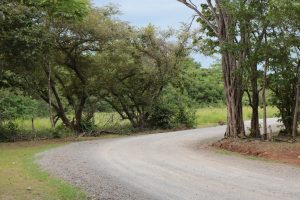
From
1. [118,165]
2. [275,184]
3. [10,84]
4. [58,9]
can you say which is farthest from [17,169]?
[10,84]

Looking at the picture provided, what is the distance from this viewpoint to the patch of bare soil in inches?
648

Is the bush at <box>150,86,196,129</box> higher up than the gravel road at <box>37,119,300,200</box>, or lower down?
higher up

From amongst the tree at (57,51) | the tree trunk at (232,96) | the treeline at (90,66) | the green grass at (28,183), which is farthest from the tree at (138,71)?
the green grass at (28,183)

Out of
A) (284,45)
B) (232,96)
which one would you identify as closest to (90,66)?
(232,96)

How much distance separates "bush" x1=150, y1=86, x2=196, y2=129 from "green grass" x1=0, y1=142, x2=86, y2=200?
710 inches

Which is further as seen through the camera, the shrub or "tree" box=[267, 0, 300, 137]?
the shrub

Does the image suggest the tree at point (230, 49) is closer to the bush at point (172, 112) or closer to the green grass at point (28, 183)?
the green grass at point (28, 183)

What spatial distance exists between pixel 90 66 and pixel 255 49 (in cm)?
1383

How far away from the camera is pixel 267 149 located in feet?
58.4

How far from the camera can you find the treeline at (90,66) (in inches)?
917

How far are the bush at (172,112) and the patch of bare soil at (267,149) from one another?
1451 cm

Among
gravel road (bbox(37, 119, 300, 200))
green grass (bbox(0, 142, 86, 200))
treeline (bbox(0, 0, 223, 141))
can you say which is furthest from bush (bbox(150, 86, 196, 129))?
green grass (bbox(0, 142, 86, 200))

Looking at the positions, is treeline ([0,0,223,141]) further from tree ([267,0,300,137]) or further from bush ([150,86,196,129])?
tree ([267,0,300,137])

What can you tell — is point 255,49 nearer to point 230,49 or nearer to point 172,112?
point 230,49
